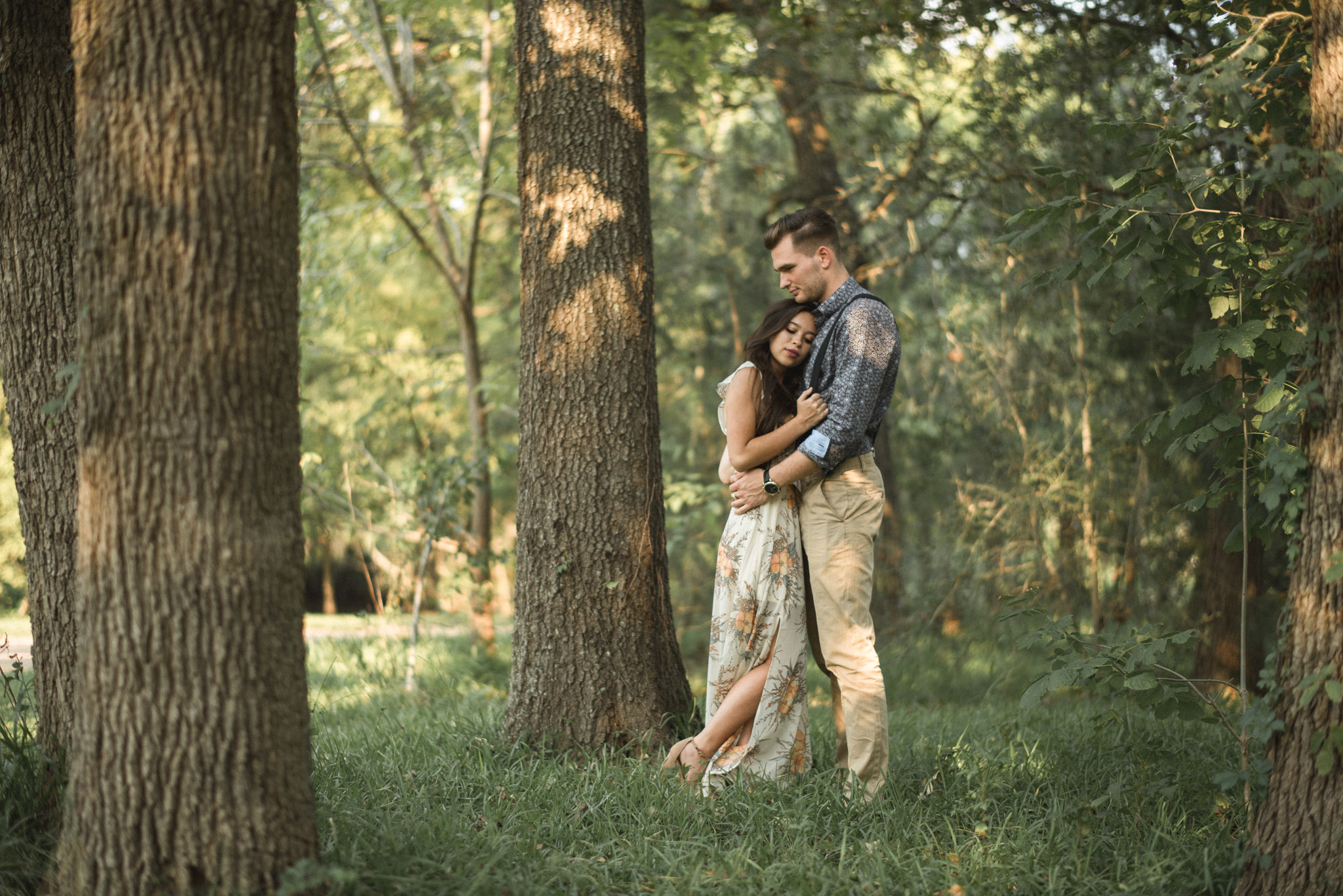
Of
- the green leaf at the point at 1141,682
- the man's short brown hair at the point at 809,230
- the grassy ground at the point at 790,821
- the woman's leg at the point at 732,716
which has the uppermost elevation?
the man's short brown hair at the point at 809,230

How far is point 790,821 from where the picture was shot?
3172mm

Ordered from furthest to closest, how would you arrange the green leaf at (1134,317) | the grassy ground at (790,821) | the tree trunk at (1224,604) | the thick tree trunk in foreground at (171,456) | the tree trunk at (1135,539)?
the tree trunk at (1135,539) → the tree trunk at (1224,604) → the green leaf at (1134,317) → the grassy ground at (790,821) → the thick tree trunk in foreground at (171,456)

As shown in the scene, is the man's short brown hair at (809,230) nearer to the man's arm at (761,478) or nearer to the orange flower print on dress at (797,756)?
the man's arm at (761,478)

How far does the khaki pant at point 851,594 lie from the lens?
348cm

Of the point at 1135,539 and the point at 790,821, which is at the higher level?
the point at 1135,539

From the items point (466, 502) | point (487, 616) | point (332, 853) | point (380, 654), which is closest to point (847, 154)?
point (466, 502)

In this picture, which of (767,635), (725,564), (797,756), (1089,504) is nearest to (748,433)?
(725,564)

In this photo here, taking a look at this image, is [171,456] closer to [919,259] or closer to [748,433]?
[748,433]

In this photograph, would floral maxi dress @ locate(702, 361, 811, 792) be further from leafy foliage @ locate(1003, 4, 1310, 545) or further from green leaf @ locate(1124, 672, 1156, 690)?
leafy foliage @ locate(1003, 4, 1310, 545)

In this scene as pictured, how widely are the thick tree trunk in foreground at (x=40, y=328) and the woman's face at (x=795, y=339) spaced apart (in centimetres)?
251

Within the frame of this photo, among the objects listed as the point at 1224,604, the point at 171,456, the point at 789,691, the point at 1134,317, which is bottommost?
the point at 1224,604

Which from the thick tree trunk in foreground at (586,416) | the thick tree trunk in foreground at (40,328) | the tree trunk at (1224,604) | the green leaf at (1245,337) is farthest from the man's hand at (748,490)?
the tree trunk at (1224,604)

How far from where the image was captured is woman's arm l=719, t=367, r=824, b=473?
12.0 ft

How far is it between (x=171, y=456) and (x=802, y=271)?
7.84ft
